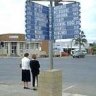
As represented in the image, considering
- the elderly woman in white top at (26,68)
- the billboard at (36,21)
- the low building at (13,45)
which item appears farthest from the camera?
the low building at (13,45)

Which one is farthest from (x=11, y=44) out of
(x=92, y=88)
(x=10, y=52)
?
(x=92, y=88)

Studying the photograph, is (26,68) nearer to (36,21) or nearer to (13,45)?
(36,21)

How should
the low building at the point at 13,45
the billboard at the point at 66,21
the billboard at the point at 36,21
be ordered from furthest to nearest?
1. the low building at the point at 13,45
2. the billboard at the point at 36,21
3. the billboard at the point at 66,21

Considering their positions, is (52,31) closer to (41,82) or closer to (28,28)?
(28,28)

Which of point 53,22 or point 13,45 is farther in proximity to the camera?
point 13,45

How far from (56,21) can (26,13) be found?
0.90 meters

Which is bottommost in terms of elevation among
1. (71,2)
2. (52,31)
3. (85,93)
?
(85,93)

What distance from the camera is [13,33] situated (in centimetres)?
11362

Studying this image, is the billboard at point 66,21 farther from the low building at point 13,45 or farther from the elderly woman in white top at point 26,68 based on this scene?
the low building at point 13,45

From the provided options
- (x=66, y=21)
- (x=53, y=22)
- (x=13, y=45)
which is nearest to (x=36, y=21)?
(x=53, y=22)

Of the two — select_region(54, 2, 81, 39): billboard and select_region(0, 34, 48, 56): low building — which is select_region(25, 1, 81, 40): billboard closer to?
select_region(54, 2, 81, 39): billboard

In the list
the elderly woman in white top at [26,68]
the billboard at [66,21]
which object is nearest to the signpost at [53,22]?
the billboard at [66,21]

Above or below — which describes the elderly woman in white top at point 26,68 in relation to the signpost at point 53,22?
below

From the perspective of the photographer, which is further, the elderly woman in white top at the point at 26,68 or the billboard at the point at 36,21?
the elderly woman in white top at the point at 26,68
